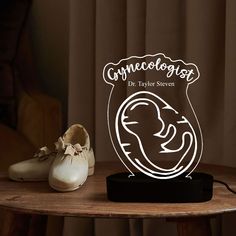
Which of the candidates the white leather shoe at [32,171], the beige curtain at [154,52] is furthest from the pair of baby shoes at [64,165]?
the beige curtain at [154,52]

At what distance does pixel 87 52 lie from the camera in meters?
1.34

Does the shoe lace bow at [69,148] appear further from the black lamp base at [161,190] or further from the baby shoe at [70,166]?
the black lamp base at [161,190]

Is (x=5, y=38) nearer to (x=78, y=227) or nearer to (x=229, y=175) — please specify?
(x=78, y=227)

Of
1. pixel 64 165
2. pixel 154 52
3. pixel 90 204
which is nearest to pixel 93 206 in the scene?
pixel 90 204

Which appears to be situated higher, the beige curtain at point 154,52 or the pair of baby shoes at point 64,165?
the beige curtain at point 154,52

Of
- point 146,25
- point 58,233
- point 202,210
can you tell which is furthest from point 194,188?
point 58,233

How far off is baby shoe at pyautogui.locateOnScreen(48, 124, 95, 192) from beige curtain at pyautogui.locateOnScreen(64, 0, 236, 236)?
31cm

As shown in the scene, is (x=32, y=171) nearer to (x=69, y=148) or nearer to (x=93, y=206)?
(x=69, y=148)

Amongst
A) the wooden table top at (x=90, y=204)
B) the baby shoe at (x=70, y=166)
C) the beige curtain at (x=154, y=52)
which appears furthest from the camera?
the beige curtain at (x=154, y=52)

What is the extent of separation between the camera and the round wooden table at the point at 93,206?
2.36 ft

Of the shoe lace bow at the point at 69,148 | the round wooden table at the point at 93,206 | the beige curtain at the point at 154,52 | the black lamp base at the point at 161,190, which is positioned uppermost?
the beige curtain at the point at 154,52

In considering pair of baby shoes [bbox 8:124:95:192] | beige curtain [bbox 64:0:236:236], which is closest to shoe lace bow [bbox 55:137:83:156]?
pair of baby shoes [bbox 8:124:95:192]

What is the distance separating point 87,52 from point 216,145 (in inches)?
15.8

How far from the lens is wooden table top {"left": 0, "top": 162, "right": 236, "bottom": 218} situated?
72 cm
